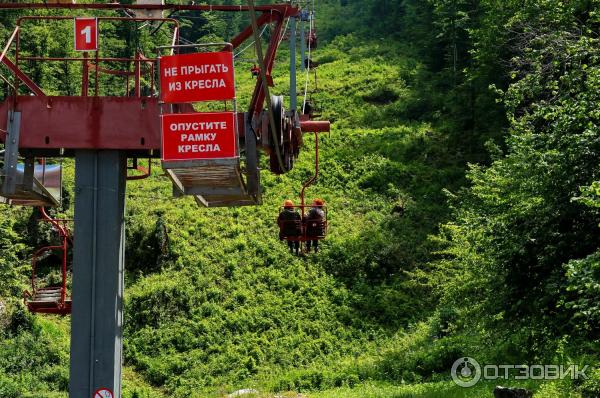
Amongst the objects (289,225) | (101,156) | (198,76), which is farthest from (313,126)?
(289,225)

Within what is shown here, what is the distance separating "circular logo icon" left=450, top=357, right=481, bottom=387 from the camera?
19406 millimetres

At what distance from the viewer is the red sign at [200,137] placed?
11.4 metres

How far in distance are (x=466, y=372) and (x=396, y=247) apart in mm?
12288

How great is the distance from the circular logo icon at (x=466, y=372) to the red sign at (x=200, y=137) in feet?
32.7

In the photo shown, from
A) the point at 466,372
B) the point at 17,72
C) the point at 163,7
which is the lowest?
the point at 466,372

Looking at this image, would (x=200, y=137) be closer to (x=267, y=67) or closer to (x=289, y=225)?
(x=267, y=67)

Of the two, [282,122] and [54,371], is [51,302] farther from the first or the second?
[282,122]

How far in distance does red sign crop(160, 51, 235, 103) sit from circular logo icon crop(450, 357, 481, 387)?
406 inches

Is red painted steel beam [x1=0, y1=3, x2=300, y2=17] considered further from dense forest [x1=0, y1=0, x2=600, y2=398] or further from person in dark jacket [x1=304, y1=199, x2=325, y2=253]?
person in dark jacket [x1=304, y1=199, x2=325, y2=253]

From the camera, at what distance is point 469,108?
41.2 metres

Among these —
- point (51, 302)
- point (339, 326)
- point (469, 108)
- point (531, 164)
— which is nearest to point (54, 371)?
point (51, 302)

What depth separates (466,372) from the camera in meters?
20.9

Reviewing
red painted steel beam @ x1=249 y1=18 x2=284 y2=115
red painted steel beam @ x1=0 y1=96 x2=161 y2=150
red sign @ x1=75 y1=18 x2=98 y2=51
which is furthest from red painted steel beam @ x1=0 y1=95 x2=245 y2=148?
red sign @ x1=75 y1=18 x2=98 y2=51

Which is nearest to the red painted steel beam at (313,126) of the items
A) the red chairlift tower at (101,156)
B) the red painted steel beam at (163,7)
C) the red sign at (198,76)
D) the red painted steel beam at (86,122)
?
the red chairlift tower at (101,156)
